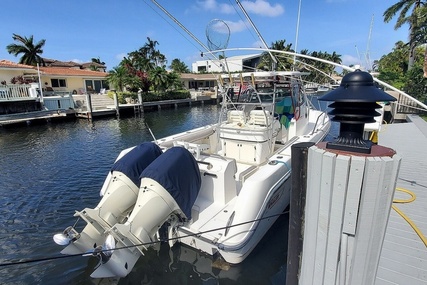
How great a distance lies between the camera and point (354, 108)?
5.41ft

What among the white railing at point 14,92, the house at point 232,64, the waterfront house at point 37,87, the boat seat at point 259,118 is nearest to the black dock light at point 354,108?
the boat seat at point 259,118

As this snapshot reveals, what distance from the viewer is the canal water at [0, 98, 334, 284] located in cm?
369

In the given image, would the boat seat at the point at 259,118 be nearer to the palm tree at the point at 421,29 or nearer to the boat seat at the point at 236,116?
the boat seat at the point at 236,116

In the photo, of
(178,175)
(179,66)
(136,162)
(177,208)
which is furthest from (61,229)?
(179,66)

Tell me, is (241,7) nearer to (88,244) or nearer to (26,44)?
(88,244)

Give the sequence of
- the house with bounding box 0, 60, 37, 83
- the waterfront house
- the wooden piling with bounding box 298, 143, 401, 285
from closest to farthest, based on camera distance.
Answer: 1. the wooden piling with bounding box 298, 143, 401, 285
2. the waterfront house
3. the house with bounding box 0, 60, 37, 83

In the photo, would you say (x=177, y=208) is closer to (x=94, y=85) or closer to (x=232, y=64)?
(x=232, y=64)

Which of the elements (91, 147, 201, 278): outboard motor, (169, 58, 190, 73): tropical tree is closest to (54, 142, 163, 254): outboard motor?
(91, 147, 201, 278): outboard motor

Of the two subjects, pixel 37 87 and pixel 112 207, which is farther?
pixel 37 87

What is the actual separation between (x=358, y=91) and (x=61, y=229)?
221 inches

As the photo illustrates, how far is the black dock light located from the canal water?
110 inches

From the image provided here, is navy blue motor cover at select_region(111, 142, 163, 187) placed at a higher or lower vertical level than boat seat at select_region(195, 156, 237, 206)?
higher

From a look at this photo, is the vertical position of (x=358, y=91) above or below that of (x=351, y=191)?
above

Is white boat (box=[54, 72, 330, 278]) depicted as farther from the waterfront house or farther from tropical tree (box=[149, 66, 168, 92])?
tropical tree (box=[149, 66, 168, 92])
